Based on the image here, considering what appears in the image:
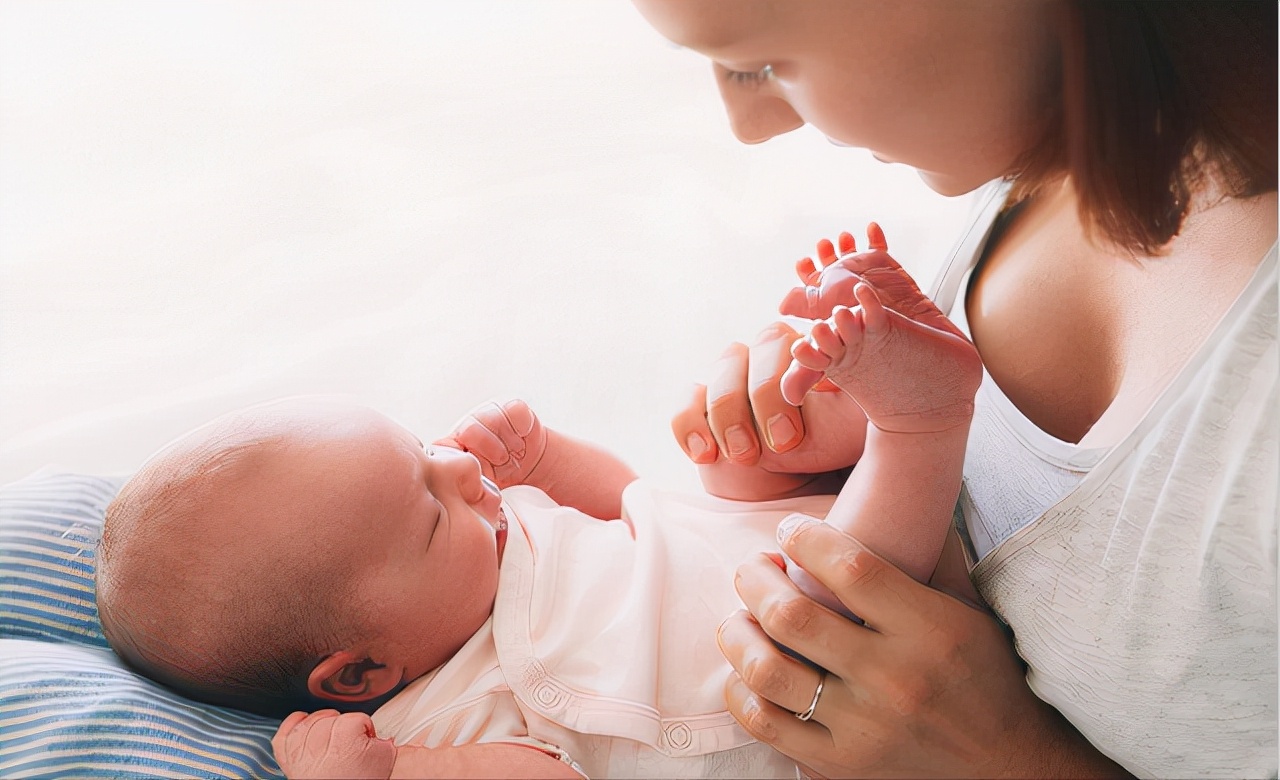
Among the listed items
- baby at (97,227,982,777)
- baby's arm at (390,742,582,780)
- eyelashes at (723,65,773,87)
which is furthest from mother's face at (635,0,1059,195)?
baby's arm at (390,742,582,780)

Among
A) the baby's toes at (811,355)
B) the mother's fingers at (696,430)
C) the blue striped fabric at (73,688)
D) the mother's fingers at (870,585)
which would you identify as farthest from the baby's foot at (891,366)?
the blue striped fabric at (73,688)

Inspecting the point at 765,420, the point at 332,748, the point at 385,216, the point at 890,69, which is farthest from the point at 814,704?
the point at 385,216

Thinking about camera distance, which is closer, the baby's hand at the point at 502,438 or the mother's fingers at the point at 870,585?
the mother's fingers at the point at 870,585

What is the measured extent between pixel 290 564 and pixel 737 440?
0.38 meters

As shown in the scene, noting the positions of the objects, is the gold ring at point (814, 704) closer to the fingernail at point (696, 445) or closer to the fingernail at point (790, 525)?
the fingernail at point (790, 525)

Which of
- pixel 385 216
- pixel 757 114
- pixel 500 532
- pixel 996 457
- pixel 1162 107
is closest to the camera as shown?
pixel 1162 107

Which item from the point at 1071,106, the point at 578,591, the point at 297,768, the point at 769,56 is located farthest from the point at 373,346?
the point at 1071,106

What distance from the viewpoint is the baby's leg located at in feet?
2.07

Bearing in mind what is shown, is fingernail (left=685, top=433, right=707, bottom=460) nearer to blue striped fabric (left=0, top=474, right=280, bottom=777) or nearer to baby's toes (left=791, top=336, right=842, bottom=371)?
baby's toes (left=791, top=336, right=842, bottom=371)

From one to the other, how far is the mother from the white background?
0.30 metres

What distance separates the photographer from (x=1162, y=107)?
22.0 inches

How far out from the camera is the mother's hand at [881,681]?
0.71 m

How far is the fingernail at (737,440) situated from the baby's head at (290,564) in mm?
230

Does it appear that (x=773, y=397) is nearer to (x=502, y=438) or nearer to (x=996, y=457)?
(x=996, y=457)
